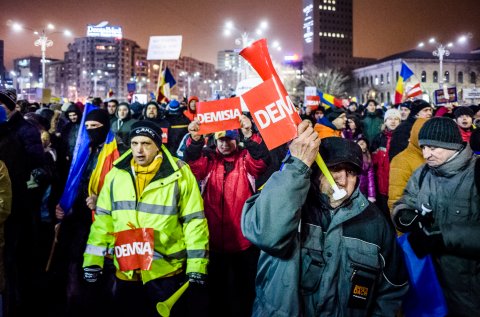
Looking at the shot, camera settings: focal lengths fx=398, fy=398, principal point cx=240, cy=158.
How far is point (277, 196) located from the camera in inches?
83.1

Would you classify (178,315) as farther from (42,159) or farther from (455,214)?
(42,159)

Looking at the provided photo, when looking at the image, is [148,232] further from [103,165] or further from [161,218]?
[103,165]

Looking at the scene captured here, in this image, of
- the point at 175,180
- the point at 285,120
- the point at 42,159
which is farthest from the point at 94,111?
the point at 285,120

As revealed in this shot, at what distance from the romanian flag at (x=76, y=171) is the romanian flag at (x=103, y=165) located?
208 mm

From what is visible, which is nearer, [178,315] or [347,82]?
[178,315]

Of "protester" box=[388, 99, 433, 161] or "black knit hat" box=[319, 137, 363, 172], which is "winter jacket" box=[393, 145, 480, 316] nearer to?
"black knit hat" box=[319, 137, 363, 172]

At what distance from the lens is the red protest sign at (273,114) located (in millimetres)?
2279

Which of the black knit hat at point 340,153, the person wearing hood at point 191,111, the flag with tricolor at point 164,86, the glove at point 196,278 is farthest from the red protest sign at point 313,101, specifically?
the black knit hat at point 340,153

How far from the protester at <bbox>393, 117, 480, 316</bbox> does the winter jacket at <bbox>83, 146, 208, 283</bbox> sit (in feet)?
5.72

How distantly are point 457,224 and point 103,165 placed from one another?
12.4ft

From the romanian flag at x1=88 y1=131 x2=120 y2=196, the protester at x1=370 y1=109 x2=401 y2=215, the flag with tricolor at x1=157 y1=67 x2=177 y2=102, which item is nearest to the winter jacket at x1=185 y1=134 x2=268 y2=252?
the romanian flag at x1=88 y1=131 x2=120 y2=196

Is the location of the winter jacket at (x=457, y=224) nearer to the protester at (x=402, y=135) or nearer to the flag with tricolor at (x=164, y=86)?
the protester at (x=402, y=135)

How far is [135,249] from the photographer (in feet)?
11.5

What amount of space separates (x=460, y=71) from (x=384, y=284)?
96.8 m
